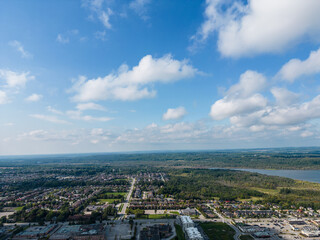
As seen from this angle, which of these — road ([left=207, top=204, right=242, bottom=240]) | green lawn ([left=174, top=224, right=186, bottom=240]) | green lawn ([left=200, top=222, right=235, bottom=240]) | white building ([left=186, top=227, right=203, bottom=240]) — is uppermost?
white building ([left=186, top=227, right=203, bottom=240])

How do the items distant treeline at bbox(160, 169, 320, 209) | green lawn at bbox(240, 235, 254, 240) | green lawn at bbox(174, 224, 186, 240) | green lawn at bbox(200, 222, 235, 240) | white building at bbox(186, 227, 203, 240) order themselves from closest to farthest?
1. white building at bbox(186, 227, 203, 240)
2. green lawn at bbox(174, 224, 186, 240)
3. green lawn at bbox(240, 235, 254, 240)
4. green lawn at bbox(200, 222, 235, 240)
5. distant treeline at bbox(160, 169, 320, 209)

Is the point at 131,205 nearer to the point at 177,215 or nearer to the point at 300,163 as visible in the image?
the point at 177,215

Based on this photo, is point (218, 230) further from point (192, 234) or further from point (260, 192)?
point (260, 192)

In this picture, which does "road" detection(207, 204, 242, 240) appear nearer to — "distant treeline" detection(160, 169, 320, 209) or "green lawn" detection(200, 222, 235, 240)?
"green lawn" detection(200, 222, 235, 240)

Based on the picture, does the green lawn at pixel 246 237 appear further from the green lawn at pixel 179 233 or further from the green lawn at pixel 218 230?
the green lawn at pixel 179 233

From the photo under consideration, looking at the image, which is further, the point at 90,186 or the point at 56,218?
the point at 90,186

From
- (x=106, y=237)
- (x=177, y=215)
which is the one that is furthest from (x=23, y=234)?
(x=177, y=215)

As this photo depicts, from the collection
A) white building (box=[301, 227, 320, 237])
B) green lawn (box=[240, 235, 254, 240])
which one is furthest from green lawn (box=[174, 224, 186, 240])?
white building (box=[301, 227, 320, 237])

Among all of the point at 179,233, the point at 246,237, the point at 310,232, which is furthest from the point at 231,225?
the point at 310,232

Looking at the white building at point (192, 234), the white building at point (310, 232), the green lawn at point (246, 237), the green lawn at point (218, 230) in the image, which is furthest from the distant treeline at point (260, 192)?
the white building at point (192, 234)
